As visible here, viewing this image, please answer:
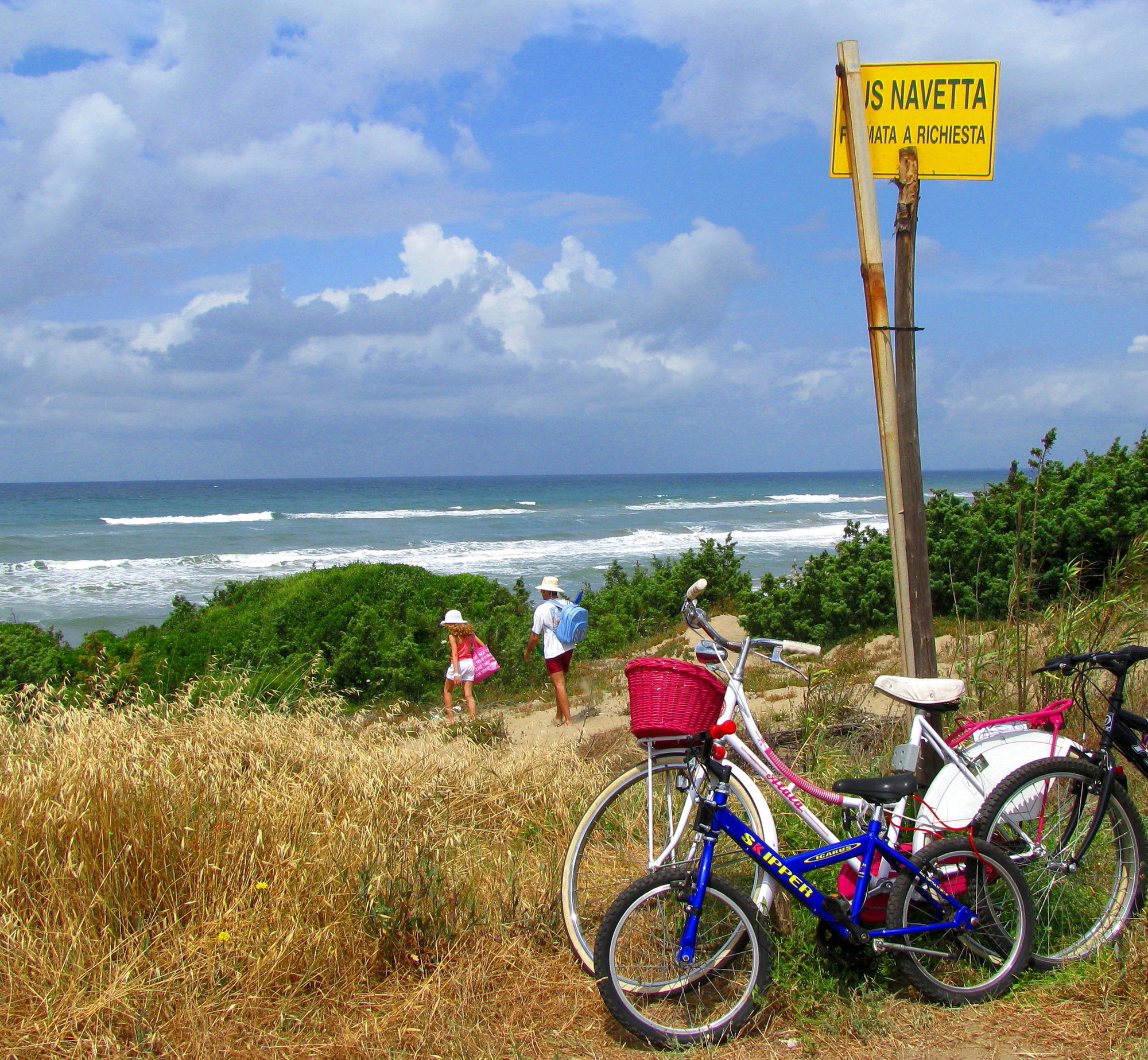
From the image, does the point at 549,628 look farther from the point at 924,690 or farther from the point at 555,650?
the point at 924,690

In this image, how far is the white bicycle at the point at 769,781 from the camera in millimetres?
3125

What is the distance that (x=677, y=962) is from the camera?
3.00m

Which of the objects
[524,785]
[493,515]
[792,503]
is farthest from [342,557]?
[792,503]

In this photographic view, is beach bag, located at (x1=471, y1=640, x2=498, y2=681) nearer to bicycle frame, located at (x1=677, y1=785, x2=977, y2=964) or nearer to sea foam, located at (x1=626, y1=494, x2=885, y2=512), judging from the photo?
bicycle frame, located at (x1=677, y1=785, x2=977, y2=964)

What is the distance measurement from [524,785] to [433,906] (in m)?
1.43

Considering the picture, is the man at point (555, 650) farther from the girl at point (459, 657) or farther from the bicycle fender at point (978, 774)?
the bicycle fender at point (978, 774)

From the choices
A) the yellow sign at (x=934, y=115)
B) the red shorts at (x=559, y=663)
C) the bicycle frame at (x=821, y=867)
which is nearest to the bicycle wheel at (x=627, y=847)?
the bicycle frame at (x=821, y=867)

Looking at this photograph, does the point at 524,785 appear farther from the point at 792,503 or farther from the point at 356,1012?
the point at 792,503

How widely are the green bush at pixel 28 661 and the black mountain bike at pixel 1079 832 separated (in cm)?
685

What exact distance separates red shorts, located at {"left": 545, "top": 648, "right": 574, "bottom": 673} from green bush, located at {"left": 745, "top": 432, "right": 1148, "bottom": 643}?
9.86 feet

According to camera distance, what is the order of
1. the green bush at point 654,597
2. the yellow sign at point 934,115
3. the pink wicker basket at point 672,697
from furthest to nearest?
1. the green bush at point 654,597
2. the yellow sign at point 934,115
3. the pink wicker basket at point 672,697

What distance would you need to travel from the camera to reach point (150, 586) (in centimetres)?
3028

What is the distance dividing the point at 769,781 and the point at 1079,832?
3.94 feet

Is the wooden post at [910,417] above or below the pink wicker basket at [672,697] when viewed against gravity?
above
